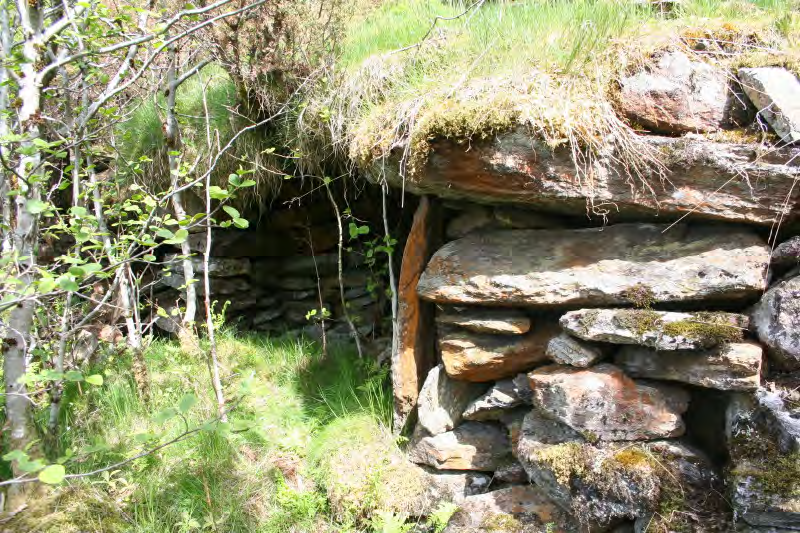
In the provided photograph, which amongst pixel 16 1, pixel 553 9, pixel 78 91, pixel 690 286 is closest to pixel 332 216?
pixel 78 91

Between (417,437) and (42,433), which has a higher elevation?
(42,433)

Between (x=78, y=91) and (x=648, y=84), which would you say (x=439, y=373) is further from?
(x=78, y=91)

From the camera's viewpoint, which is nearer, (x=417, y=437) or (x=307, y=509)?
(x=307, y=509)

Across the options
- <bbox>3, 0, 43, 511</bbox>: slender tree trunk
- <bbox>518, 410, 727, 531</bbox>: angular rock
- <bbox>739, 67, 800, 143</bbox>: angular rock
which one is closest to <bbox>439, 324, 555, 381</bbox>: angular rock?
<bbox>518, 410, 727, 531</bbox>: angular rock

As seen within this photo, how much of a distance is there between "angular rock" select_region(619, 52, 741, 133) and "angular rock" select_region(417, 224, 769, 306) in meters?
0.59

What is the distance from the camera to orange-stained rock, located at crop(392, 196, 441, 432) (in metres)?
3.88

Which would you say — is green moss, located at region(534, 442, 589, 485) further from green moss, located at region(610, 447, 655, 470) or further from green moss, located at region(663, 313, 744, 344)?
green moss, located at region(663, 313, 744, 344)

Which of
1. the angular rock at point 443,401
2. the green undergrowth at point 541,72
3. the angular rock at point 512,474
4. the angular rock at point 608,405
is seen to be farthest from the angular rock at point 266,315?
the angular rock at point 608,405

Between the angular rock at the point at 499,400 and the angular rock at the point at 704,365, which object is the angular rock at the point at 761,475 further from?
the angular rock at the point at 499,400

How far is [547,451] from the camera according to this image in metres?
2.98

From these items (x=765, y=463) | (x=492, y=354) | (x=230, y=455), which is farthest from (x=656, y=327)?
(x=230, y=455)

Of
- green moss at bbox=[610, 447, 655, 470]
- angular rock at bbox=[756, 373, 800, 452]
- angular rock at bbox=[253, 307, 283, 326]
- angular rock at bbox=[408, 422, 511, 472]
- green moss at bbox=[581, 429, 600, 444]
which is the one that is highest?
angular rock at bbox=[756, 373, 800, 452]

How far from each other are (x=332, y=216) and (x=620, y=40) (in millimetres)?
3283

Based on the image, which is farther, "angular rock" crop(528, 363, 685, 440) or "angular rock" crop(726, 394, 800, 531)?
"angular rock" crop(528, 363, 685, 440)
